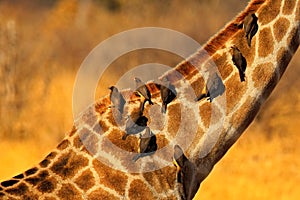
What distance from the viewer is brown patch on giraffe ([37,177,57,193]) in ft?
14.8

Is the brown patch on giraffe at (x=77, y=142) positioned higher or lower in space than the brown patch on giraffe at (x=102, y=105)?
lower

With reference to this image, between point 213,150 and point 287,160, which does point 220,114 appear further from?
point 287,160

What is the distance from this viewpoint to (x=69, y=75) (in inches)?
A: 514

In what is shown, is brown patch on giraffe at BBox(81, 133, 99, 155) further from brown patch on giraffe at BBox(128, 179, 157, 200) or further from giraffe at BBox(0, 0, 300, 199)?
brown patch on giraffe at BBox(128, 179, 157, 200)

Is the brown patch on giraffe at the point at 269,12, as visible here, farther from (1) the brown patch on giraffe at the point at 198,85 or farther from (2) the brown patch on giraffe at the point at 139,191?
(2) the brown patch on giraffe at the point at 139,191

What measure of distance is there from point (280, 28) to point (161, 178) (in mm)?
1075

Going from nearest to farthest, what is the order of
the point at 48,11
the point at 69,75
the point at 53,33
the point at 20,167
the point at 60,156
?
the point at 60,156
the point at 20,167
the point at 69,75
the point at 53,33
the point at 48,11

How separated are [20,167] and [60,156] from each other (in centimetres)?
603

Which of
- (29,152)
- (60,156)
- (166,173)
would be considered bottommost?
(166,173)

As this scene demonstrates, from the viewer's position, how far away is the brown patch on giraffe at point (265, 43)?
16.1ft

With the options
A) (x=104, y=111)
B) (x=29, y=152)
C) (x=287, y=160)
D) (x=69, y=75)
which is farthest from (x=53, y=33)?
(x=104, y=111)

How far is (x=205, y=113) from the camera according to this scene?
15.8 ft

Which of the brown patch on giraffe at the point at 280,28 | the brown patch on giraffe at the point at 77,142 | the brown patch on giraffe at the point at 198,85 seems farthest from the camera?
the brown patch on giraffe at the point at 280,28

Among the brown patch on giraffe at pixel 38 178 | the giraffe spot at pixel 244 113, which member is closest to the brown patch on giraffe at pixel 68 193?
the brown patch on giraffe at pixel 38 178
